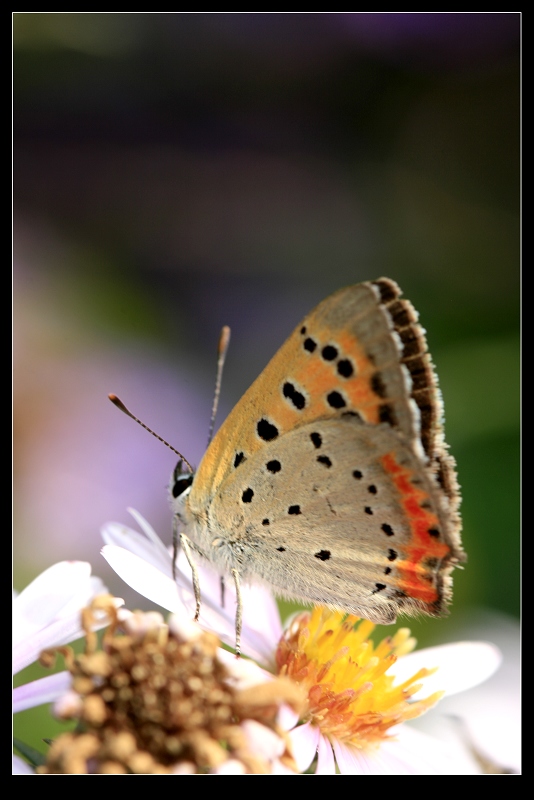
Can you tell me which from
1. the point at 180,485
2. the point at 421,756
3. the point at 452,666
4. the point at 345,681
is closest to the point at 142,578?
the point at 180,485

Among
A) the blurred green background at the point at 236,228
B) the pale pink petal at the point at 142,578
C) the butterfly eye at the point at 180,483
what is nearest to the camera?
the pale pink petal at the point at 142,578

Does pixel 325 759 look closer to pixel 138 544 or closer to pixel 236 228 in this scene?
pixel 138 544

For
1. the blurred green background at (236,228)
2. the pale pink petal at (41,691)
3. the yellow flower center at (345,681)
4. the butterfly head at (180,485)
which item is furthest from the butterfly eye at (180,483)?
the blurred green background at (236,228)

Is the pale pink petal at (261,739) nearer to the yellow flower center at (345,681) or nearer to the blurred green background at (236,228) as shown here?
the yellow flower center at (345,681)

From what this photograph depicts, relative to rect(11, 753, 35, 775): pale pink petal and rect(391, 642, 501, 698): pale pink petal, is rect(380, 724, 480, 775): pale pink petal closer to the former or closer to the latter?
rect(391, 642, 501, 698): pale pink petal

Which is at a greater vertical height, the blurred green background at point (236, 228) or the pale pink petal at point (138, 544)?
the blurred green background at point (236, 228)

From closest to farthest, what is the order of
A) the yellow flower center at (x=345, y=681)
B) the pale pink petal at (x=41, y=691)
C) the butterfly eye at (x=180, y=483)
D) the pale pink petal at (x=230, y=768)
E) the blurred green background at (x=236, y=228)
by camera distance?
the pale pink petal at (x=230, y=768) → the pale pink petal at (x=41, y=691) → the yellow flower center at (x=345, y=681) → the butterfly eye at (x=180, y=483) → the blurred green background at (x=236, y=228)
